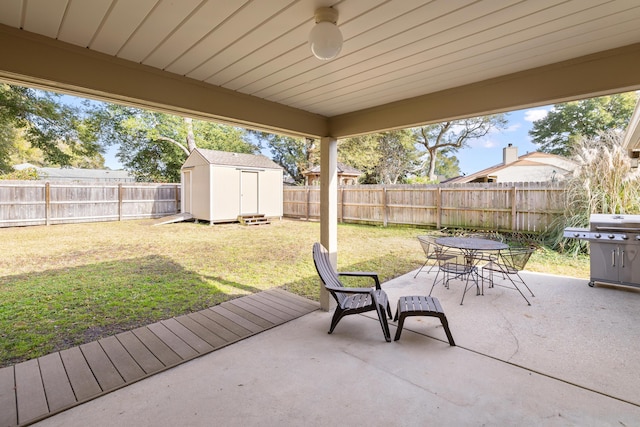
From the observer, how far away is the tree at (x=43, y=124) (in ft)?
32.2

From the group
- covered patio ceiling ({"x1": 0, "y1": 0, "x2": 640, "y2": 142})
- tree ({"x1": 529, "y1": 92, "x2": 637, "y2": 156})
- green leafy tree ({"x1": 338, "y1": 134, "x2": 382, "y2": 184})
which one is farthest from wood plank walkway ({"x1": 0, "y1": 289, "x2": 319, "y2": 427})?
tree ({"x1": 529, "y1": 92, "x2": 637, "y2": 156})

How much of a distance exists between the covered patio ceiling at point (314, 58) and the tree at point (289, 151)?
1965cm

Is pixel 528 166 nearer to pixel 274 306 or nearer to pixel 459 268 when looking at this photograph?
pixel 459 268

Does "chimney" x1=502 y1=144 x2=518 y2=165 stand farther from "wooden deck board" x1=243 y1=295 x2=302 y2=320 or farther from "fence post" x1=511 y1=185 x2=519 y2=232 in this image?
"wooden deck board" x1=243 y1=295 x2=302 y2=320

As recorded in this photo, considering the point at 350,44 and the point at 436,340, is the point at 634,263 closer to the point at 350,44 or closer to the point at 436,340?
the point at 436,340

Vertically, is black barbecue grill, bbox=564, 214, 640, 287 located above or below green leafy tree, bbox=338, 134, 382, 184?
below

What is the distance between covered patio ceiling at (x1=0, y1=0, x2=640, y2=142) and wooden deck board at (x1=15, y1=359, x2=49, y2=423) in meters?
2.24

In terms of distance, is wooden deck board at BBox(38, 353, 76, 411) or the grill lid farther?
the grill lid

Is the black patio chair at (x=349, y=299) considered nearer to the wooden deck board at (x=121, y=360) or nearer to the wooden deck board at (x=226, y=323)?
the wooden deck board at (x=226, y=323)

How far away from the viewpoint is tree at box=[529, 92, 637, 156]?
17031 mm

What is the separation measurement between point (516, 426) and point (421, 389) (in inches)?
24.2

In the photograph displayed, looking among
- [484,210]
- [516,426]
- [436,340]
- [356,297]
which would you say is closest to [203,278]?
[356,297]

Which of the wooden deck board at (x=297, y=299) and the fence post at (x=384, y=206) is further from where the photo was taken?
the fence post at (x=384, y=206)

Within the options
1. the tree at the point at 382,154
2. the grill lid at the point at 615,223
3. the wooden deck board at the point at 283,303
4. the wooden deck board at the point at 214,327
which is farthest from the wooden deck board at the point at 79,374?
the tree at the point at 382,154
